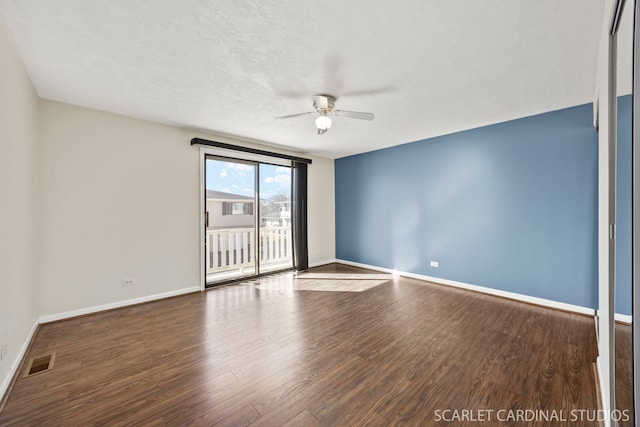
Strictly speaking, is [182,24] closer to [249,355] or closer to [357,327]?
[249,355]

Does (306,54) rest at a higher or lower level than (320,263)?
higher

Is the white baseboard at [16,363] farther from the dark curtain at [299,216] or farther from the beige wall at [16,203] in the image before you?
the dark curtain at [299,216]

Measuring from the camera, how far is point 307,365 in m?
2.13

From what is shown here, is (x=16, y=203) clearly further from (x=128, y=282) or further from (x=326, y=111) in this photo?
(x=326, y=111)

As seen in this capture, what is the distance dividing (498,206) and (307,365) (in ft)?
11.2

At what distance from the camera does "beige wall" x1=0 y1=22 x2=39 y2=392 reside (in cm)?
182

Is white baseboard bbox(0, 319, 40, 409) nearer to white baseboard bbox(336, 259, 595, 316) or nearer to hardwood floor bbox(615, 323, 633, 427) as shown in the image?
hardwood floor bbox(615, 323, 633, 427)

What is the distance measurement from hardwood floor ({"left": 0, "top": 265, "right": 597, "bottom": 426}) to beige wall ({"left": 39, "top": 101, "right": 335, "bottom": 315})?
1.44 feet

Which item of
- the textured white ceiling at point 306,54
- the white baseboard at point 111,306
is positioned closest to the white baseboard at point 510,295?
the textured white ceiling at point 306,54

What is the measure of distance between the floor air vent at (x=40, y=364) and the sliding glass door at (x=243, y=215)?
2079mm

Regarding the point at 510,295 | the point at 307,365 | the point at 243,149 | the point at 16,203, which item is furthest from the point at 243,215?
the point at 510,295

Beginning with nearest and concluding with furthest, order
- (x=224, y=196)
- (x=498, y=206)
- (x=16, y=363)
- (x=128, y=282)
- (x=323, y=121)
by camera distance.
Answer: (x=16, y=363) → (x=323, y=121) → (x=128, y=282) → (x=498, y=206) → (x=224, y=196)

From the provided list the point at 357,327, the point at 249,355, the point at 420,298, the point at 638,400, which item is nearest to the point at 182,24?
A: the point at 249,355

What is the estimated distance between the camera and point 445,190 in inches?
170
